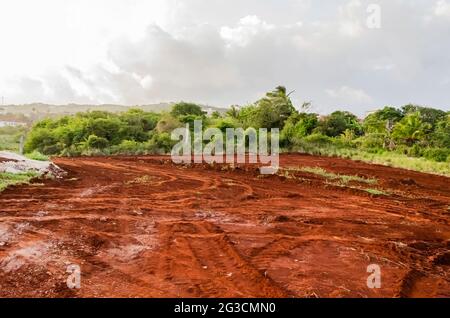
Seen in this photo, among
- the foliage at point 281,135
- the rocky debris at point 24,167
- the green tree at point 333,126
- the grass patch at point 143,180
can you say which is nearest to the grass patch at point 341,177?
the grass patch at point 143,180

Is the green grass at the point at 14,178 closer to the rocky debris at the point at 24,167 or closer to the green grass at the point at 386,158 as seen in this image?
the rocky debris at the point at 24,167

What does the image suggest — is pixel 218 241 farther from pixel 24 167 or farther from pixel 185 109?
pixel 185 109

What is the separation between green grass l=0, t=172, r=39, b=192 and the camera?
8902mm

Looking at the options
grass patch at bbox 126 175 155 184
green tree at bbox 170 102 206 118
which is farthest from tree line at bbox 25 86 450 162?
grass patch at bbox 126 175 155 184

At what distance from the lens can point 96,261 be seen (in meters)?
4.29

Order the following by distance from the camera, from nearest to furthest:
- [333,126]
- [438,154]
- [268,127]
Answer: [438,154], [268,127], [333,126]

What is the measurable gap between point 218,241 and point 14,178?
6.74 m

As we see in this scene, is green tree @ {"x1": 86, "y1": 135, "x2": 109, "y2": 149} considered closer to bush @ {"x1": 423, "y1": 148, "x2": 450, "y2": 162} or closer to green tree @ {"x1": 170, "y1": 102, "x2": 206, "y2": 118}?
green tree @ {"x1": 170, "y1": 102, "x2": 206, "y2": 118}

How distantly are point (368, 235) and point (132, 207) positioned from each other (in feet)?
12.9

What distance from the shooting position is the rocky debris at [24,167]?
10631 mm

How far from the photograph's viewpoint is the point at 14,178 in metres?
9.62

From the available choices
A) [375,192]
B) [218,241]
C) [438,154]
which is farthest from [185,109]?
[218,241]

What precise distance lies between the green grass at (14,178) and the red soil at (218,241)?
0.33 meters

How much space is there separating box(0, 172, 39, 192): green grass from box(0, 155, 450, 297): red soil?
33 centimetres
